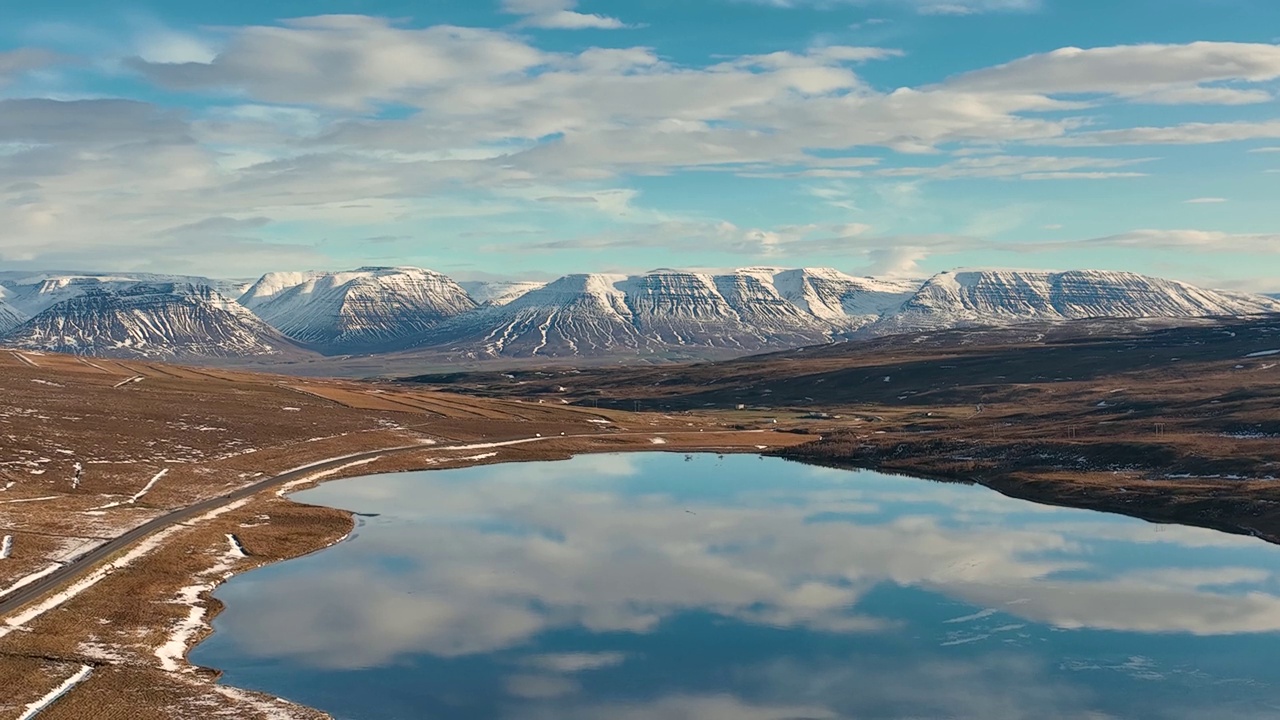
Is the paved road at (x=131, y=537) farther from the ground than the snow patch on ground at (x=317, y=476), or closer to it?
farther from the ground

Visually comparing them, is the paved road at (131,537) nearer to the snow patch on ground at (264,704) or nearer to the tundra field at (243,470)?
the tundra field at (243,470)

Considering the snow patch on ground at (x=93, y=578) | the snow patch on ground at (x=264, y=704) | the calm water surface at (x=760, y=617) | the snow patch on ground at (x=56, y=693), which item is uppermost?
the snow patch on ground at (x=93, y=578)

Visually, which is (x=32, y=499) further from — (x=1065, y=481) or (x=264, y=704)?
(x=1065, y=481)

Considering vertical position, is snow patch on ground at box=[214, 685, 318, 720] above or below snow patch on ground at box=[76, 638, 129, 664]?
below

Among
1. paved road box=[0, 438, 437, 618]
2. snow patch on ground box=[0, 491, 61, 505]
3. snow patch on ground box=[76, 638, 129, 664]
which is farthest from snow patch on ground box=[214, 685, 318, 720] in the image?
snow patch on ground box=[0, 491, 61, 505]

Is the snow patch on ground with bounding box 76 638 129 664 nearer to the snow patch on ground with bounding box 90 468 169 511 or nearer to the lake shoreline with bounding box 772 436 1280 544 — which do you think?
the snow patch on ground with bounding box 90 468 169 511

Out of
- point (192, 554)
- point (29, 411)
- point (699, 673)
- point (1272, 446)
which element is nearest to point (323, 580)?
point (192, 554)

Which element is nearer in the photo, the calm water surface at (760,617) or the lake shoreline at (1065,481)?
the calm water surface at (760,617)

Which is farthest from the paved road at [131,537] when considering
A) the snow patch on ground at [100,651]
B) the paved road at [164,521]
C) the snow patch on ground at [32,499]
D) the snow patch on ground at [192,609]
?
the snow patch on ground at [32,499]
